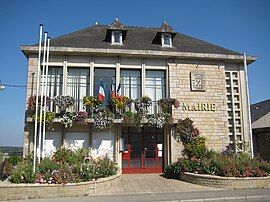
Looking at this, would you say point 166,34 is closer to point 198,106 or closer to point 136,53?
point 136,53

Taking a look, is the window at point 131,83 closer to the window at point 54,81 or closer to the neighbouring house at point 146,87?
the neighbouring house at point 146,87

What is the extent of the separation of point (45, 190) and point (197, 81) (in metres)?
9.20

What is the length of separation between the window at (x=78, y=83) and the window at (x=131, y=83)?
185 centimetres

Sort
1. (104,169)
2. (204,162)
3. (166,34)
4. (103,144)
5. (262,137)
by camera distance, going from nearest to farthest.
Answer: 1. (104,169)
2. (204,162)
3. (103,144)
4. (166,34)
5. (262,137)

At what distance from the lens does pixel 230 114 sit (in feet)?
48.4

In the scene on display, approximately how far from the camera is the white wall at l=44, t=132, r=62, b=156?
43.4ft

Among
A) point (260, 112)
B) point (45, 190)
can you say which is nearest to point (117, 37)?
point (45, 190)

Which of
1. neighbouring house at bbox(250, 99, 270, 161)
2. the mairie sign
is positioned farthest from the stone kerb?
neighbouring house at bbox(250, 99, 270, 161)

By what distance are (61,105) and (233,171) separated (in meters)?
7.96

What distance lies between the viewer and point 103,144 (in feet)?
44.8

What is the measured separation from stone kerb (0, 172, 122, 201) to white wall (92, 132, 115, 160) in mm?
4116

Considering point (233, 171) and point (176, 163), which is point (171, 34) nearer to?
point (176, 163)

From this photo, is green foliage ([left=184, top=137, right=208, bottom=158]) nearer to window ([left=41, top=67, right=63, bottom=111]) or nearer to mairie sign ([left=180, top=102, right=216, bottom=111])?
mairie sign ([left=180, top=102, right=216, bottom=111])

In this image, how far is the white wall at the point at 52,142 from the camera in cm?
1322
